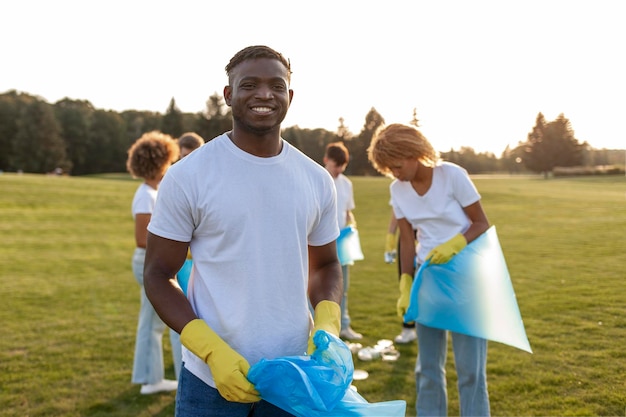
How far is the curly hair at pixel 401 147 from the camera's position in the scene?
357 cm

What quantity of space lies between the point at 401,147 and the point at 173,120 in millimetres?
67649

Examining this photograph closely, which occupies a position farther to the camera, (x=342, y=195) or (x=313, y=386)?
(x=342, y=195)

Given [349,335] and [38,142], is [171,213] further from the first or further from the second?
[38,142]

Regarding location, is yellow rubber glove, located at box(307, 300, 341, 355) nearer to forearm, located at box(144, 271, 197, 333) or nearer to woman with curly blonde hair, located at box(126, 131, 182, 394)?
forearm, located at box(144, 271, 197, 333)

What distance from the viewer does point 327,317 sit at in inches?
87.5

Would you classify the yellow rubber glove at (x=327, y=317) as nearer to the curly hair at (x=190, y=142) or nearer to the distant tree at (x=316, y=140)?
the curly hair at (x=190, y=142)

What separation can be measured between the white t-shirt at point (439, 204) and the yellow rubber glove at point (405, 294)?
9.2 inches

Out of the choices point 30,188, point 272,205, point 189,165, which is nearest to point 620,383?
point 272,205

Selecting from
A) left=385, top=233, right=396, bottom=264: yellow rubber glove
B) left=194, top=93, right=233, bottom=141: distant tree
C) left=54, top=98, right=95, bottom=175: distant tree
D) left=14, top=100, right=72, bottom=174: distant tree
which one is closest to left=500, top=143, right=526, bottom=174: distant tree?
left=194, top=93, right=233, bottom=141: distant tree

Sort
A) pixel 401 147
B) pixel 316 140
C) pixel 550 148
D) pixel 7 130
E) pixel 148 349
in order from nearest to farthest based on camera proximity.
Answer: pixel 401 147 < pixel 148 349 < pixel 316 140 < pixel 550 148 < pixel 7 130

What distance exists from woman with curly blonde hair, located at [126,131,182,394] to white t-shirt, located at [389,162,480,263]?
6.49 feet

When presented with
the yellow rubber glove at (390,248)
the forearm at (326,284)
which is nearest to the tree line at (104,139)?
the yellow rubber glove at (390,248)

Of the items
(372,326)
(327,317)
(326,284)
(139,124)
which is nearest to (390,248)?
(372,326)

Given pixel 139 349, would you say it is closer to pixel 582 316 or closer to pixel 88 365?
pixel 88 365
